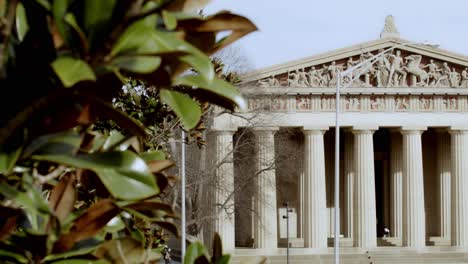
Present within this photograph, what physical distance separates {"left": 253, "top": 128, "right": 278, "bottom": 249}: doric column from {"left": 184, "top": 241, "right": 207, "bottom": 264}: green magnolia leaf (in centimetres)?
4564

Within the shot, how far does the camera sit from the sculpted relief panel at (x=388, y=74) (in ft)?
168

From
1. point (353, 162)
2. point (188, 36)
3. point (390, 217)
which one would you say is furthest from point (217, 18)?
point (390, 217)

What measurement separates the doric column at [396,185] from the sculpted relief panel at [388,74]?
3.09 metres

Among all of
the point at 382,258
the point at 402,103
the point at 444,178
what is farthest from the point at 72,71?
Answer: the point at 444,178

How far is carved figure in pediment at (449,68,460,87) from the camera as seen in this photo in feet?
172

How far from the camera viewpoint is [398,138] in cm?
5469

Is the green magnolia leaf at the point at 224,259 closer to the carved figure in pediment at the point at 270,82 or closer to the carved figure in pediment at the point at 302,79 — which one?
the carved figure in pediment at the point at 270,82

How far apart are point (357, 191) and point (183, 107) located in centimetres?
4957

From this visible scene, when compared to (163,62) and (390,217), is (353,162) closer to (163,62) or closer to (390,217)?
(390,217)

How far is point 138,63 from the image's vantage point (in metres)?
2.16

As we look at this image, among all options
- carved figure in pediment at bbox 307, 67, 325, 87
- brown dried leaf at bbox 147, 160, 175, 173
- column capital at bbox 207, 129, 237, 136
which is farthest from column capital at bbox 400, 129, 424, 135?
brown dried leaf at bbox 147, 160, 175, 173

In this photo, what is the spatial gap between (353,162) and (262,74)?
720cm

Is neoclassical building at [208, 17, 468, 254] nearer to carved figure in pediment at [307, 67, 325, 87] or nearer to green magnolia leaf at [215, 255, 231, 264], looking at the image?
carved figure in pediment at [307, 67, 325, 87]

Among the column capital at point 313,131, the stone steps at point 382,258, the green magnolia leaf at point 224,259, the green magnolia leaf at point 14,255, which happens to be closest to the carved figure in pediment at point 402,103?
the column capital at point 313,131
